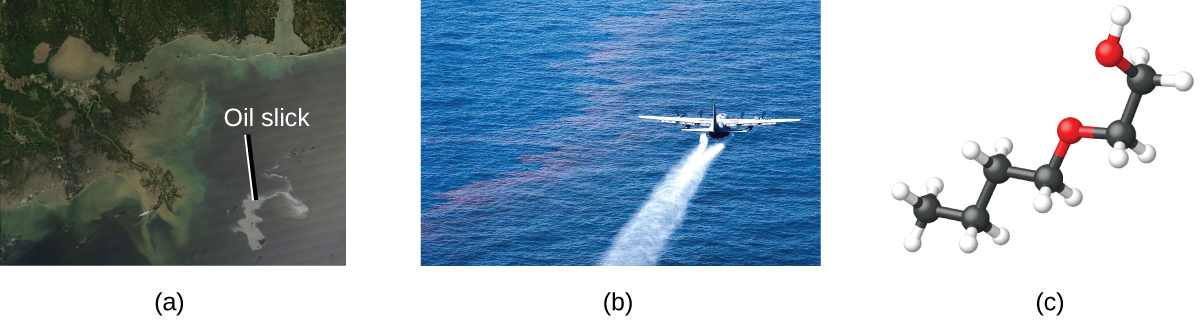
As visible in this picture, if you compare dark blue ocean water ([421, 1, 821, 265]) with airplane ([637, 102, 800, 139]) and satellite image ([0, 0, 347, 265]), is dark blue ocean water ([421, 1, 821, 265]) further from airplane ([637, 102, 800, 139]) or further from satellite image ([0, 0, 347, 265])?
satellite image ([0, 0, 347, 265])

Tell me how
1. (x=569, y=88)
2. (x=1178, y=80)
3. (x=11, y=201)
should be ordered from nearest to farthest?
(x=1178, y=80) → (x=11, y=201) → (x=569, y=88)

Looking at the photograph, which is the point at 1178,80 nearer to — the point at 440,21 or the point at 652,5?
the point at 652,5

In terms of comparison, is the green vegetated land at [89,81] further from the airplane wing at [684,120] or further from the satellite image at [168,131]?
the airplane wing at [684,120]

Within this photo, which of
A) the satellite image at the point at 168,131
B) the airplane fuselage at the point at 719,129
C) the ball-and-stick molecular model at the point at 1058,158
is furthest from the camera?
the airplane fuselage at the point at 719,129


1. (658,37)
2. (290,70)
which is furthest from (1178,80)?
(290,70)

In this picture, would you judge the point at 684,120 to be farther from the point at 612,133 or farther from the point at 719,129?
the point at 612,133

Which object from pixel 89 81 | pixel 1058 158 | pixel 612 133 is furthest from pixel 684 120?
pixel 89 81

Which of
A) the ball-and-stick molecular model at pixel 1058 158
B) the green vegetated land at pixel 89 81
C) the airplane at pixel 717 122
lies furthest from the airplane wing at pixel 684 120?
the green vegetated land at pixel 89 81
